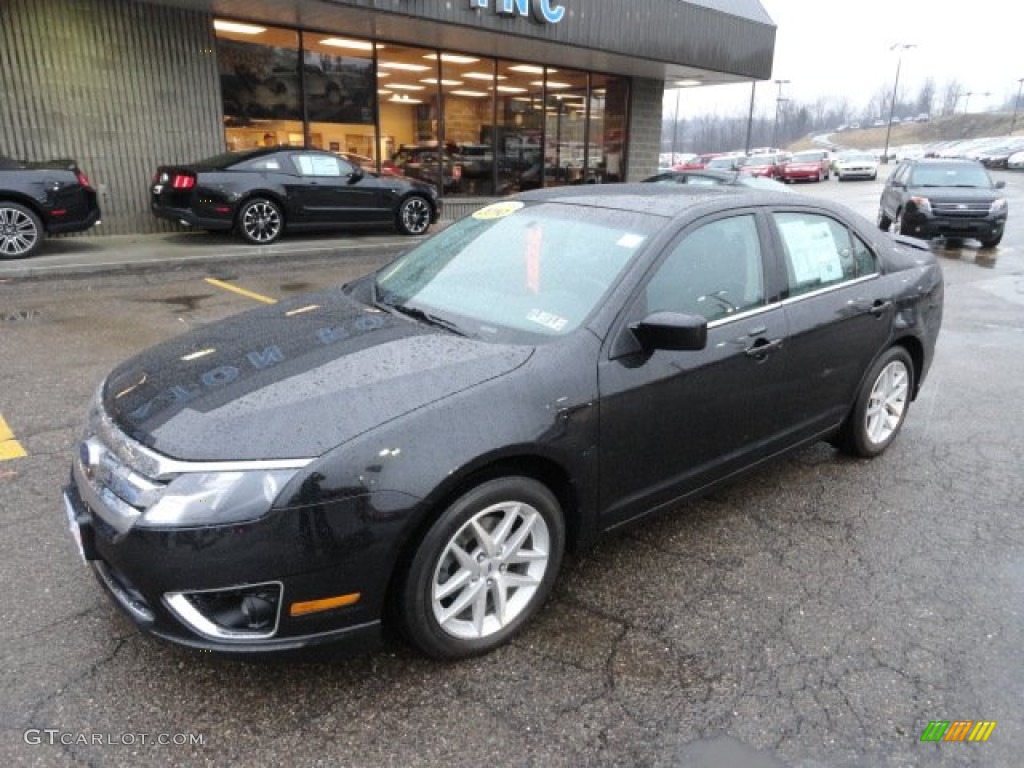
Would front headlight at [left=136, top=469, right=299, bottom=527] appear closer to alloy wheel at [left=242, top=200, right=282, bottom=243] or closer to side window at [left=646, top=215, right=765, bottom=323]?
side window at [left=646, top=215, right=765, bottom=323]

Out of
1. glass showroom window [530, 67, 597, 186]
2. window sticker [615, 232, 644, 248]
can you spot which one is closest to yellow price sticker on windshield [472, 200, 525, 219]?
window sticker [615, 232, 644, 248]

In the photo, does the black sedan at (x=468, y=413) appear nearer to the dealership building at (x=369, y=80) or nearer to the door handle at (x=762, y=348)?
the door handle at (x=762, y=348)

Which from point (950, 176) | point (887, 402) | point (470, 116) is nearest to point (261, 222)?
point (470, 116)

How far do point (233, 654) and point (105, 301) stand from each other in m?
7.03

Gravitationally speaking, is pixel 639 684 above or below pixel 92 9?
below

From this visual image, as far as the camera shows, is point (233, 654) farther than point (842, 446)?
No


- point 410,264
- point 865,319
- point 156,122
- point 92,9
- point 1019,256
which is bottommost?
point 1019,256

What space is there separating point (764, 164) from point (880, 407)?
39041 mm

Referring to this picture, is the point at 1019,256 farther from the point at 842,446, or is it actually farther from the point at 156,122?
the point at 156,122

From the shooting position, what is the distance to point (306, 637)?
2205 millimetres

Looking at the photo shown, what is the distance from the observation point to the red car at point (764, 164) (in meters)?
38.6

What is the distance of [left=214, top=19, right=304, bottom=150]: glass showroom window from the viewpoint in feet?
42.4

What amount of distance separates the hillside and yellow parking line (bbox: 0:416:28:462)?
11886 cm

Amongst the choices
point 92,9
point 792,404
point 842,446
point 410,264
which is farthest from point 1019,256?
point 92,9
